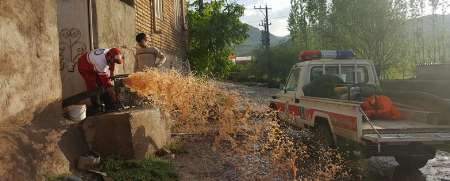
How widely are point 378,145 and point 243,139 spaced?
370 centimetres

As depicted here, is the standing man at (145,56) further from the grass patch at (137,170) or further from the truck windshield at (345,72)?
the grass patch at (137,170)

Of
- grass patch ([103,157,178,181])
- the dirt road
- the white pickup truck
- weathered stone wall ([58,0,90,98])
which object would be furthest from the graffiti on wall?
the dirt road

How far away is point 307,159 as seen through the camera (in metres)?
8.42

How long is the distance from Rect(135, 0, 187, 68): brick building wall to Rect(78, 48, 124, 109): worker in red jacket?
15.7 feet

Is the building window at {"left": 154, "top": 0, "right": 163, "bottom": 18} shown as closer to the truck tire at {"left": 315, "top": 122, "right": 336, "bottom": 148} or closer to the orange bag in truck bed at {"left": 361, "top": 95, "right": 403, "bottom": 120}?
the truck tire at {"left": 315, "top": 122, "right": 336, "bottom": 148}

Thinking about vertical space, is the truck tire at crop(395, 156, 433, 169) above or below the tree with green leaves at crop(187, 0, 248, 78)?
below

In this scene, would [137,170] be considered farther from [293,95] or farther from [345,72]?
[345,72]

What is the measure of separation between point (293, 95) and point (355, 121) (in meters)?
3.13

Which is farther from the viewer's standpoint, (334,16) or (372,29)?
(334,16)

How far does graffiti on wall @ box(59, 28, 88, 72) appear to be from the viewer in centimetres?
759

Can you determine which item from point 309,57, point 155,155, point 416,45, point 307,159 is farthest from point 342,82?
point 416,45

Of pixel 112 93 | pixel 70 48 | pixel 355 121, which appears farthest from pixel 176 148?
pixel 355 121

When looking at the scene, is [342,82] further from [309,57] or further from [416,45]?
[416,45]

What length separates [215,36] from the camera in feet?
76.6
